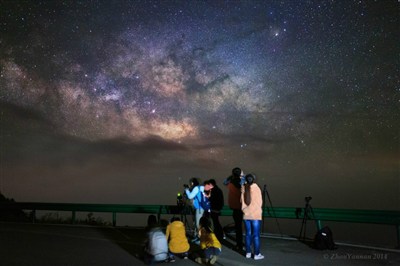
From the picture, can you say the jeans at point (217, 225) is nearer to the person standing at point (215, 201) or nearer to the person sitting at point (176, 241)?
the person standing at point (215, 201)

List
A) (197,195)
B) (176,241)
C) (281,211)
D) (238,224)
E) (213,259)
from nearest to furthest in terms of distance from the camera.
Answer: (213,259) < (176,241) < (238,224) < (197,195) < (281,211)

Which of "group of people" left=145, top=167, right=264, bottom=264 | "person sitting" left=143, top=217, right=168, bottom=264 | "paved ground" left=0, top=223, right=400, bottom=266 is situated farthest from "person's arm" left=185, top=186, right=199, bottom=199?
"person sitting" left=143, top=217, right=168, bottom=264

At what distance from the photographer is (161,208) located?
640 inches

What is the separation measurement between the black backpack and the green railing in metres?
1.31

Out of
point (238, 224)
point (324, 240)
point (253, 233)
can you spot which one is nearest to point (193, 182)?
point (238, 224)

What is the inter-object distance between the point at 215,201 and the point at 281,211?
99.5 inches

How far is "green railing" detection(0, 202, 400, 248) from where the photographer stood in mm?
11291

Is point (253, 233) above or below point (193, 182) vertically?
below

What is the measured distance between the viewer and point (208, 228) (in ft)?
32.0

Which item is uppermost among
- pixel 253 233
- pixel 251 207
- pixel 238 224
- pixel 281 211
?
pixel 251 207

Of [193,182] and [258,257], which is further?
[193,182]

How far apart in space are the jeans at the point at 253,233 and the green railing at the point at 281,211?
295 cm

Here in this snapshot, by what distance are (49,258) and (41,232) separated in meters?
5.81

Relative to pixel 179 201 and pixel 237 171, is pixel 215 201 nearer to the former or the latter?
pixel 237 171
